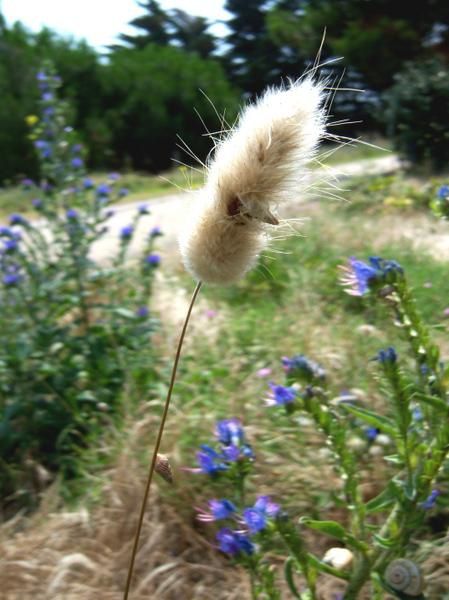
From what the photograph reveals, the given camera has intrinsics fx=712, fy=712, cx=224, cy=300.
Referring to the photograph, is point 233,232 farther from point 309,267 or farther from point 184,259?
point 309,267

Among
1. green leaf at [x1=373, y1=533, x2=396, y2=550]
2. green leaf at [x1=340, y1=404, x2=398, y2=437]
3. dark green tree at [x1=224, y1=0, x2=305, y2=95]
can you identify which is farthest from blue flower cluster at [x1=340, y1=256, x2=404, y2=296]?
dark green tree at [x1=224, y1=0, x2=305, y2=95]

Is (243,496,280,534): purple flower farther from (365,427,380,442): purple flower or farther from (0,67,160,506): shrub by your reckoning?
(0,67,160,506): shrub

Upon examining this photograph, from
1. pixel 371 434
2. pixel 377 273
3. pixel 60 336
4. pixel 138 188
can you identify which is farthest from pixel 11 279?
pixel 138 188

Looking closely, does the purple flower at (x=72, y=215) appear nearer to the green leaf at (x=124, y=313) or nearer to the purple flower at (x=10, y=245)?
the purple flower at (x=10, y=245)

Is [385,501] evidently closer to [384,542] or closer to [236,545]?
[384,542]

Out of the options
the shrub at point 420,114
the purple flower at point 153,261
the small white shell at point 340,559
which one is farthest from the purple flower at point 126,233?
the shrub at point 420,114

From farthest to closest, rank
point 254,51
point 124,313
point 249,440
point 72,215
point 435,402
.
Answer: point 254,51 < point 72,215 < point 124,313 < point 249,440 < point 435,402
